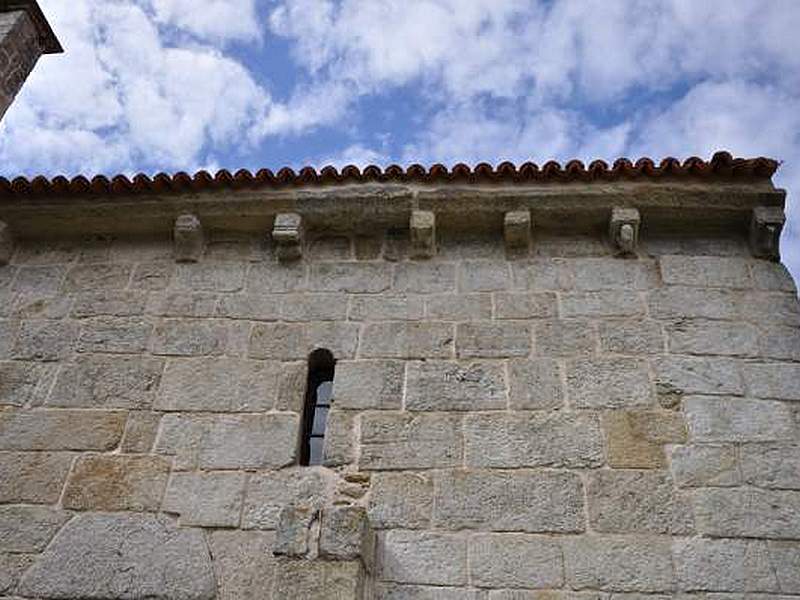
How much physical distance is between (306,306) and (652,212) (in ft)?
7.98

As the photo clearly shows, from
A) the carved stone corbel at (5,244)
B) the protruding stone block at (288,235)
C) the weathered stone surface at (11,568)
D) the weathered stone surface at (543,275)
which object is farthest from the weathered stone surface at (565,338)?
the carved stone corbel at (5,244)

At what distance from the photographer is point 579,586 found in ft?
9.89

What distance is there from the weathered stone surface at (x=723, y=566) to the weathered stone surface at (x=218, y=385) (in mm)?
2303

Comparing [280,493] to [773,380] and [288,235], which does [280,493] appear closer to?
[288,235]

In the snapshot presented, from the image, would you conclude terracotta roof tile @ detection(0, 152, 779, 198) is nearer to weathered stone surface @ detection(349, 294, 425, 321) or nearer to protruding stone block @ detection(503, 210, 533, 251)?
protruding stone block @ detection(503, 210, 533, 251)

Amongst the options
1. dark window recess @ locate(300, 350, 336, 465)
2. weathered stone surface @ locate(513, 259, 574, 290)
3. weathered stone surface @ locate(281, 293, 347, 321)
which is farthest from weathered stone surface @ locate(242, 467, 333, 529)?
weathered stone surface @ locate(513, 259, 574, 290)

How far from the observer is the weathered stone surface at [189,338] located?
13.3 ft

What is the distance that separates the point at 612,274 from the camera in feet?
14.0

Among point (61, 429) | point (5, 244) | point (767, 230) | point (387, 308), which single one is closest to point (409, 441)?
point (387, 308)

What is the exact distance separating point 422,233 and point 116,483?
7.93 feet

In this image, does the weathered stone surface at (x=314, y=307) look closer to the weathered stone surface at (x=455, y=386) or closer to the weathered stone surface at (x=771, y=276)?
the weathered stone surface at (x=455, y=386)

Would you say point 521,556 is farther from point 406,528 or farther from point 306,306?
point 306,306

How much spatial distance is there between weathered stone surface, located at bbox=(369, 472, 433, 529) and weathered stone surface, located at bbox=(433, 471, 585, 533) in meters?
0.06

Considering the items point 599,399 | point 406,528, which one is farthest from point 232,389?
point 599,399
